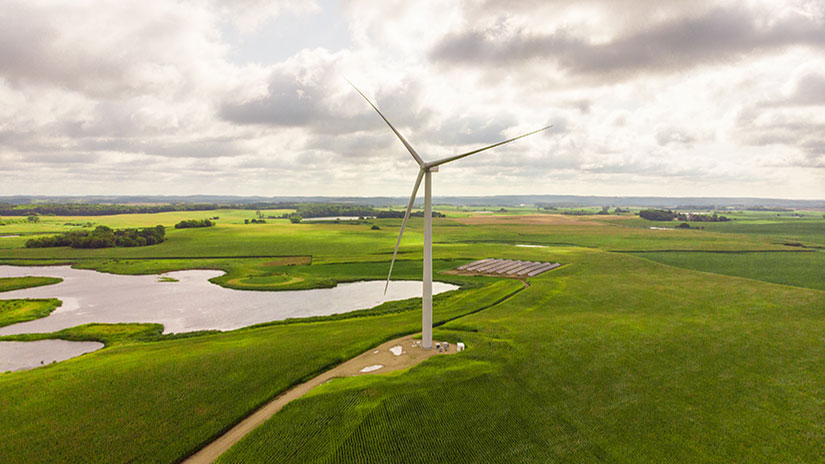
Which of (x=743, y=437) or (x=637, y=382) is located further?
(x=637, y=382)

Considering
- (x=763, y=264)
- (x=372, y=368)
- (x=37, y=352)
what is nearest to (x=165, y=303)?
(x=37, y=352)

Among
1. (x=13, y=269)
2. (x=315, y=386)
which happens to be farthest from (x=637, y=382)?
(x=13, y=269)

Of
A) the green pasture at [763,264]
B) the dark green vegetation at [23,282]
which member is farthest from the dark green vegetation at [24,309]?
the green pasture at [763,264]

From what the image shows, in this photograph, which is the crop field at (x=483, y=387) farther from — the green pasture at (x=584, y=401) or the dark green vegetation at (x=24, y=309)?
the dark green vegetation at (x=24, y=309)

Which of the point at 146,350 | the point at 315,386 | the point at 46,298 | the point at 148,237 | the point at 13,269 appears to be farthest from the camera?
the point at 148,237

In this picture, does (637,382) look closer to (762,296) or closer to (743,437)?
(743,437)

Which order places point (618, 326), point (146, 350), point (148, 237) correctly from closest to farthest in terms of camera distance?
point (146, 350), point (618, 326), point (148, 237)

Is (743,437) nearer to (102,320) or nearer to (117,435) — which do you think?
(117,435)

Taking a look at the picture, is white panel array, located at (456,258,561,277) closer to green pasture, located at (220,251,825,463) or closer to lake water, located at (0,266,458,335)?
lake water, located at (0,266,458,335)
